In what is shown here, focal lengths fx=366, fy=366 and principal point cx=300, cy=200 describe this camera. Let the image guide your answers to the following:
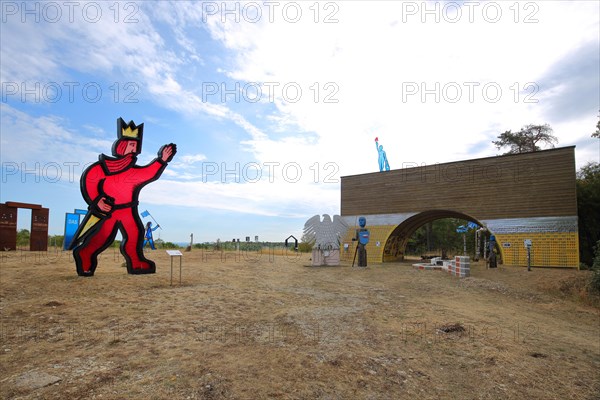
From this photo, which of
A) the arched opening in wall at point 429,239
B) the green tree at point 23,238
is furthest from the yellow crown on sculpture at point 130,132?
the green tree at point 23,238

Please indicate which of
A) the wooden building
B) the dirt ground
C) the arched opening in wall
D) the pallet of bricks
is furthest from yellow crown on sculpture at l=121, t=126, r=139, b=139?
the arched opening in wall

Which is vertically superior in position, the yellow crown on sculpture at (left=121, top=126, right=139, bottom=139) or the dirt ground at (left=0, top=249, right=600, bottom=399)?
the yellow crown on sculpture at (left=121, top=126, right=139, bottom=139)

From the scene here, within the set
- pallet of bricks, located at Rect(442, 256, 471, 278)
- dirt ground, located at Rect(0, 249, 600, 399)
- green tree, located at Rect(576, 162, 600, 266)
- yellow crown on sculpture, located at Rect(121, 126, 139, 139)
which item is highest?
yellow crown on sculpture, located at Rect(121, 126, 139, 139)

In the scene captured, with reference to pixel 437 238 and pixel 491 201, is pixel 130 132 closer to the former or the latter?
pixel 491 201

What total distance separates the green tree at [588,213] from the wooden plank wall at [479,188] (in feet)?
18.7

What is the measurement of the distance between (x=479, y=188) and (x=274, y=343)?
1856cm

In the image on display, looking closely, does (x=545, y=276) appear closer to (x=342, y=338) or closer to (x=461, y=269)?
(x=461, y=269)

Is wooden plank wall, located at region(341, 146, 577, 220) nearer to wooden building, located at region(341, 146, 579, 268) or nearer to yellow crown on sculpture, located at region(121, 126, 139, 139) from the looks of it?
wooden building, located at region(341, 146, 579, 268)

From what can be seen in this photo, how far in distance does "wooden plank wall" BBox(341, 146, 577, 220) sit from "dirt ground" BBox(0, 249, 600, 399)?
29.0ft

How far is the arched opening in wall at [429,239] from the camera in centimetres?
2452

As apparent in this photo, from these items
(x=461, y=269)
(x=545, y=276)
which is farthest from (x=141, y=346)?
(x=545, y=276)

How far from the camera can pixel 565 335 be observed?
8227 mm

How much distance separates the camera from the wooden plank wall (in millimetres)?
18406

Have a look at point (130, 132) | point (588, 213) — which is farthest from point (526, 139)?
point (130, 132)
